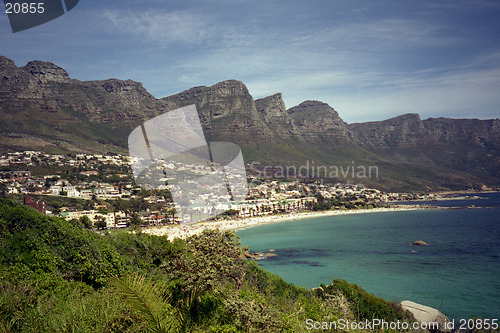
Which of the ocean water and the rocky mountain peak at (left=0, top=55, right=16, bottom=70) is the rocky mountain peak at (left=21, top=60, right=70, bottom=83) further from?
the ocean water

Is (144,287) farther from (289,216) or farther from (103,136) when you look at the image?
(103,136)

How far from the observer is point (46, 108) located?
86938mm

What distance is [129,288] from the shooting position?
266 cm

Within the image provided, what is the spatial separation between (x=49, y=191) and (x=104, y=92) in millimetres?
73538

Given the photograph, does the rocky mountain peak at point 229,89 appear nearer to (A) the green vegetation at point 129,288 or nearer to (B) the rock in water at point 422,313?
(A) the green vegetation at point 129,288

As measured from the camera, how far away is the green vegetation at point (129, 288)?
10.3 ft

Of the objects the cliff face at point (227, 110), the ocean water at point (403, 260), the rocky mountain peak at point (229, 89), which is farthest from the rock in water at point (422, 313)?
the rocky mountain peak at point (229, 89)

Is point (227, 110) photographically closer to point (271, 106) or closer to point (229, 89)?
point (229, 89)

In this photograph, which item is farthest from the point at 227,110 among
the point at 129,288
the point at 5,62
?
the point at 129,288

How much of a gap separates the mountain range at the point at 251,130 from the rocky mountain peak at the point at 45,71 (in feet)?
0.99

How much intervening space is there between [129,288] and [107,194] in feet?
179

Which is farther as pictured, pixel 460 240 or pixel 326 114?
pixel 326 114

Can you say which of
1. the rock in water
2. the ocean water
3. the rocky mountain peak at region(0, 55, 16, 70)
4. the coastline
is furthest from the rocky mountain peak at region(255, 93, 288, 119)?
the rock in water

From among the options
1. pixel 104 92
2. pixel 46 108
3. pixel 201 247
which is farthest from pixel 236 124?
pixel 201 247
